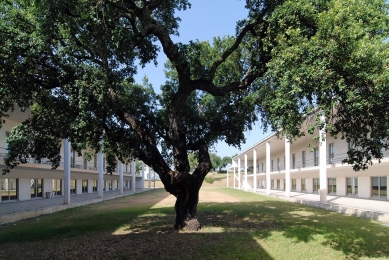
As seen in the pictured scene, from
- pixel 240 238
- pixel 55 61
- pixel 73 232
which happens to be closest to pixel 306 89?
pixel 240 238

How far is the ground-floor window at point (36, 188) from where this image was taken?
2880 centimetres

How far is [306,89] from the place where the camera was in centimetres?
655

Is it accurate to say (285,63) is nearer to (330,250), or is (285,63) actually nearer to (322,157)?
(330,250)

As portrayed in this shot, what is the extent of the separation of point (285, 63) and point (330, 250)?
197 inches

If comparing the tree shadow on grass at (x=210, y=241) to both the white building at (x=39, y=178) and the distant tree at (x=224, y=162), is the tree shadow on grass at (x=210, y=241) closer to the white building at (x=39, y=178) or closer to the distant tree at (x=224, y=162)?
the white building at (x=39, y=178)

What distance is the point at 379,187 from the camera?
2309 centimetres

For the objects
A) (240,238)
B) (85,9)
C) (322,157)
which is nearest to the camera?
(85,9)

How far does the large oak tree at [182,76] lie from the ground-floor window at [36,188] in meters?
19.5

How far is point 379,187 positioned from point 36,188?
28.8 m

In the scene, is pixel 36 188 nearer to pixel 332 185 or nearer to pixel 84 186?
pixel 84 186

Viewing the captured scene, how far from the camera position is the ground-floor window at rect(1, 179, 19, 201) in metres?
24.0

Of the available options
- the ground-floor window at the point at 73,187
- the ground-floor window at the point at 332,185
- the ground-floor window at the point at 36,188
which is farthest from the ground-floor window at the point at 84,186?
the ground-floor window at the point at 332,185

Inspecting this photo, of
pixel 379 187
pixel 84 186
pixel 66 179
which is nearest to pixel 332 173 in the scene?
→ pixel 379 187

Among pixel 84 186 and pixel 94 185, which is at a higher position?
pixel 84 186
